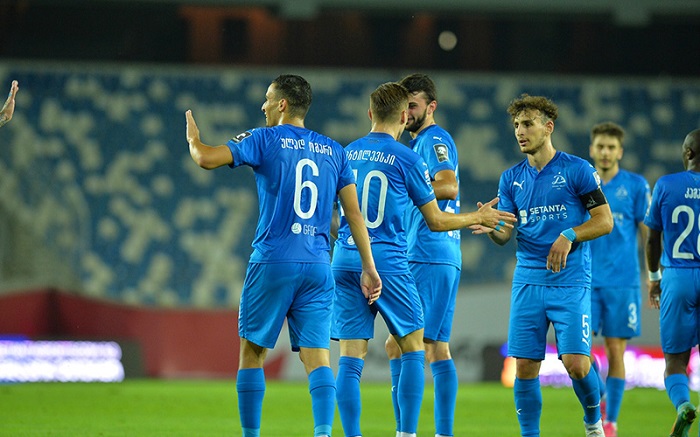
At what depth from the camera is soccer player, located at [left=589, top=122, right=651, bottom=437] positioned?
29.2 feet

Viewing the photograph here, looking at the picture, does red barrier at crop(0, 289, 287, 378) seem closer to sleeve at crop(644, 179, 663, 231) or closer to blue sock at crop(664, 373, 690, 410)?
sleeve at crop(644, 179, 663, 231)

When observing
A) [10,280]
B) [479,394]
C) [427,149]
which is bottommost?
[479,394]

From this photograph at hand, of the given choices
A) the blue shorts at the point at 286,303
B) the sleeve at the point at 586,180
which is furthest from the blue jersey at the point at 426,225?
the blue shorts at the point at 286,303

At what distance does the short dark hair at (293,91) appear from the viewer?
5.95 metres

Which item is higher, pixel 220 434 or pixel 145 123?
pixel 145 123

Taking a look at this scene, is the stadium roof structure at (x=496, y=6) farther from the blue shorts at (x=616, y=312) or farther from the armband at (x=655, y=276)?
the armband at (x=655, y=276)

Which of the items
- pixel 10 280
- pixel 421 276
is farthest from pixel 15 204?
pixel 421 276

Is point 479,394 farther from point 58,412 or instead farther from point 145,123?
point 145,123

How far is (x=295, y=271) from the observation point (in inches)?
228

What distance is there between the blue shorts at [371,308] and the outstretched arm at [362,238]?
329mm

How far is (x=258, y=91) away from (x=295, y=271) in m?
14.6

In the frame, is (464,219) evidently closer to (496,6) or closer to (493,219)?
(493,219)

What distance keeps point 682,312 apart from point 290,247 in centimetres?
306

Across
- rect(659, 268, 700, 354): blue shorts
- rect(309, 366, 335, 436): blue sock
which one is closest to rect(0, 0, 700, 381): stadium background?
rect(659, 268, 700, 354): blue shorts
